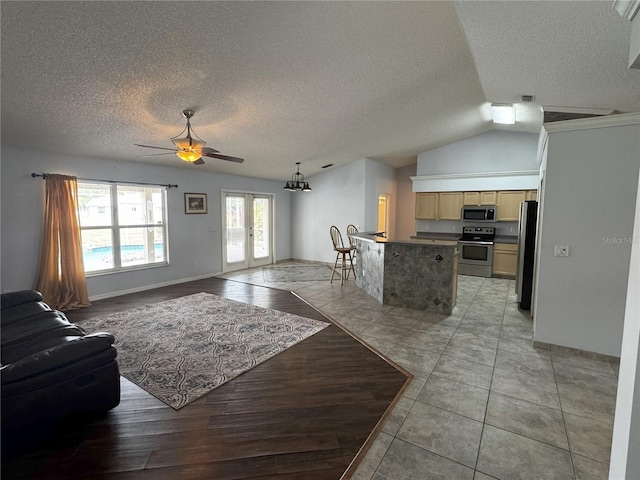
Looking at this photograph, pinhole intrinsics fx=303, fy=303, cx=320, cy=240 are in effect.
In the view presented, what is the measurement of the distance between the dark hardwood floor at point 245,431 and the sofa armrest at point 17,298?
1541mm

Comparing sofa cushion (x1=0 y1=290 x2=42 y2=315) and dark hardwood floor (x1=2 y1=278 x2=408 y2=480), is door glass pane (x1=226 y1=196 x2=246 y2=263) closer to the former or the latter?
sofa cushion (x1=0 y1=290 x2=42 y2=315)

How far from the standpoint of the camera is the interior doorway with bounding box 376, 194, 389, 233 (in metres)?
8.91

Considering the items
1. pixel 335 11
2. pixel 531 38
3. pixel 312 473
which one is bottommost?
pixel 312 473

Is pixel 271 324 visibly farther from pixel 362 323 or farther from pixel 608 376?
pixel 608 376

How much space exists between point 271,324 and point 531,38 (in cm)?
384

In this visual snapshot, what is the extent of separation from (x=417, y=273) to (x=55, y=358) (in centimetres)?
416

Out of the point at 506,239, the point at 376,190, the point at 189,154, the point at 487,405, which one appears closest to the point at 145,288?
the point at 189,154

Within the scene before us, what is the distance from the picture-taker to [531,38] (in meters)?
2.13

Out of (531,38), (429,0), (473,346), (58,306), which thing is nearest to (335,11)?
(429,0)

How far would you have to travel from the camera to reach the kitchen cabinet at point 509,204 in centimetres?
665

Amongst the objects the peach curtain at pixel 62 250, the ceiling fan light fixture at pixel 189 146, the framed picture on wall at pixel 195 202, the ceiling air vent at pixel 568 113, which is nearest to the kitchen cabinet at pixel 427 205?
the ceiling air vent at pixel 568 113

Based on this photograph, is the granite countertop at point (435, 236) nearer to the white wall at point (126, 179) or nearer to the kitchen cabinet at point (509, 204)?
the kitchen cabinet at point (509, 204)

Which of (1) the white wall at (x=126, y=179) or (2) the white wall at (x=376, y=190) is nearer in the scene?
(1) the white wall at (x=126, y=179)

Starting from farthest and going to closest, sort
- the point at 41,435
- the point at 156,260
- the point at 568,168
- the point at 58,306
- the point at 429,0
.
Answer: the point at 156,260
the point at 58,306
the point at 568,168
the point at 429,0
the point at 41,435
